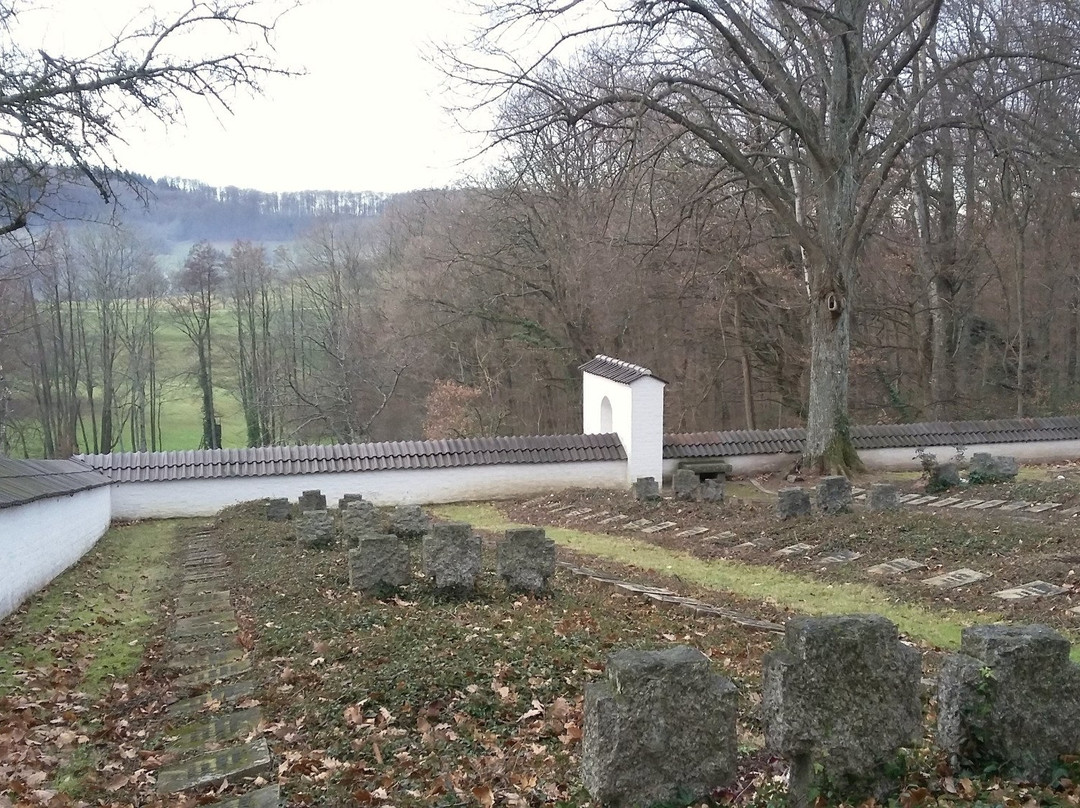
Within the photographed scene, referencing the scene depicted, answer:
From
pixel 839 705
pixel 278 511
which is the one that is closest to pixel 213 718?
pixel 839 705

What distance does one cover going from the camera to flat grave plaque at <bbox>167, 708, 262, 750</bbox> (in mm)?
4941

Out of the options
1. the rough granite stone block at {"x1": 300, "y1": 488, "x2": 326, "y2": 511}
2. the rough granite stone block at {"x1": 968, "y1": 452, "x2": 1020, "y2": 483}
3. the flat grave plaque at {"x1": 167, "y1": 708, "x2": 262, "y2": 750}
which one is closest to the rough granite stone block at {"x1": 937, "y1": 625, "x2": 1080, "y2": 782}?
the flat grave plaque at {"x1": 167, "y1": 708, "x2": 262, "y2": 750}

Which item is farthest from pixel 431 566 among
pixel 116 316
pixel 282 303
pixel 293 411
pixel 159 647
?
pixel 282 303

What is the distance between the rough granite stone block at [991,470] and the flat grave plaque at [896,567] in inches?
235

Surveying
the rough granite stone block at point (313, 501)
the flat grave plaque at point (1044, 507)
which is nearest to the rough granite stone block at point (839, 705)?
the flat grave plaque at point (1044, 507)

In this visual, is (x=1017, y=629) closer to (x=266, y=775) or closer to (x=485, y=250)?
(x=266, y=775)

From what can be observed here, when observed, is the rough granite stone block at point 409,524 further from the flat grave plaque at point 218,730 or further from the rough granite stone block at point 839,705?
the rough granite stone block at point 839,705

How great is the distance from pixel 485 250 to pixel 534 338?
3514mm

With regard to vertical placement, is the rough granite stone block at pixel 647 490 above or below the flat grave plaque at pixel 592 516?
above

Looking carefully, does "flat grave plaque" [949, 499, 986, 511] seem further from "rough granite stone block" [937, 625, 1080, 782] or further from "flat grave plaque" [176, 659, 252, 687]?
"flat grave plaque" [176, 659, 252, 687]

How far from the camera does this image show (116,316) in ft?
127

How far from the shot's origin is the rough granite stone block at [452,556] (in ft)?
24.5

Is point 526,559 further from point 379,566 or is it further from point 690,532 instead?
point 690,532

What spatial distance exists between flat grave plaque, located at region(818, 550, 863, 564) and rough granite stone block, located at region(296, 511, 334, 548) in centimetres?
646
